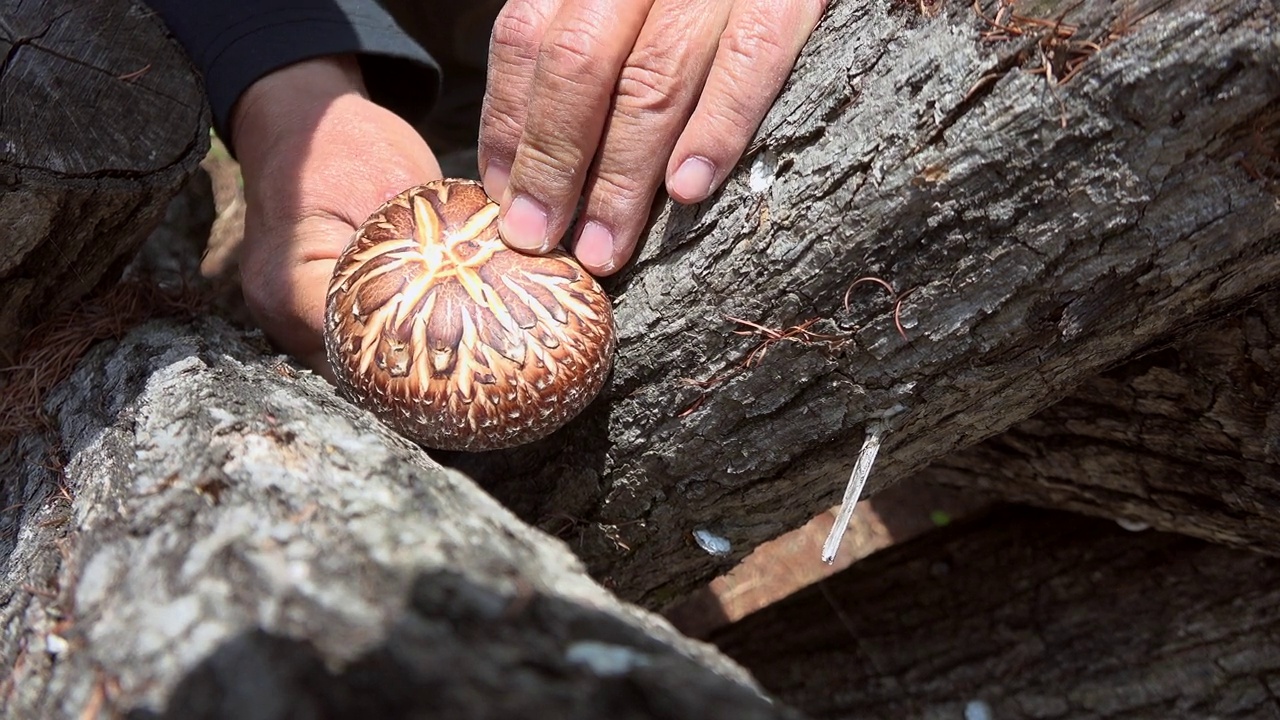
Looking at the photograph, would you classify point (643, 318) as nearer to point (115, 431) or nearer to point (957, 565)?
point (115, 431)

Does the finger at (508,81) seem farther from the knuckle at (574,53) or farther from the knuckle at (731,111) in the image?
the knuckle at (731,111)

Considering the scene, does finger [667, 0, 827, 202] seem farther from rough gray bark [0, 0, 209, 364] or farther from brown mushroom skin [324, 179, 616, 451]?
rough gray bark [0, 0, 209, 364]

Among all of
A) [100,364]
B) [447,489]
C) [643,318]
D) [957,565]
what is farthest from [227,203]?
[957,565]

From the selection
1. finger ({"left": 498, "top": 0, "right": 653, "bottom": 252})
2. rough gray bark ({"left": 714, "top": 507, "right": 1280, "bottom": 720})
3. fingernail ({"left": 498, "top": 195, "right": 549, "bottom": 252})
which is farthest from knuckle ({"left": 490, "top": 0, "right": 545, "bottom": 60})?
rough gray bark ({"left": 714, "top": 507, "right": 1280, "bottom": 720})

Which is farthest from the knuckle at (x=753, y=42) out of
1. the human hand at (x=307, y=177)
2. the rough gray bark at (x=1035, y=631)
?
the rough gray bark at (x=1035, y=631)

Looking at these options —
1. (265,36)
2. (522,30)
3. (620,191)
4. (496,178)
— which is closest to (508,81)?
(522,30)

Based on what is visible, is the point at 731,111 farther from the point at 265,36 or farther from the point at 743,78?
the point at 265,36
